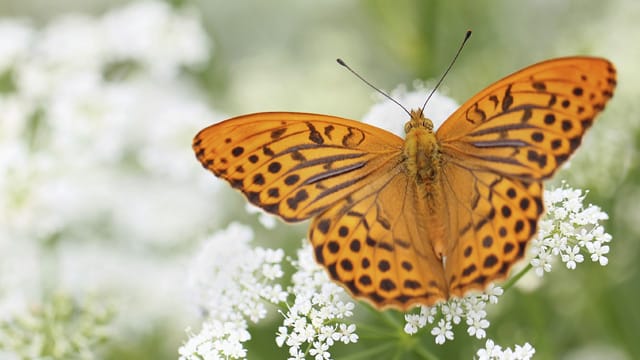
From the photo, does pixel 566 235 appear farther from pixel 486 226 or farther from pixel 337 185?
pixel 337 185

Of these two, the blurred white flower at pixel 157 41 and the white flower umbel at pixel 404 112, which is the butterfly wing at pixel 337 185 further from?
the blurred white flower at pixel 157 41

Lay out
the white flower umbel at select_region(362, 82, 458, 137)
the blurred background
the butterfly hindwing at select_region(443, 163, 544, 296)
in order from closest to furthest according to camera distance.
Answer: the butterfly hindwing at select_region(443, 163, 544, 296)
the white flower umbel at select_region(362, 82, 458, 137)
the blurred background

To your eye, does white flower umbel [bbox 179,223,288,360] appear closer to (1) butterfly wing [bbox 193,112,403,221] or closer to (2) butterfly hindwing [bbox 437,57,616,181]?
(1) butterfly wing [bbox 193,112,403,221]

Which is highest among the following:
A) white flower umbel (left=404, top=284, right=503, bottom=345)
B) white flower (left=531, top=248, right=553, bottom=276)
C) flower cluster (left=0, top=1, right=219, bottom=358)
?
flower cluster (left=0, top=1, right=219, bottom=358)

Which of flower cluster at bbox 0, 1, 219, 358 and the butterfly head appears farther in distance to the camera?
flower cluster at bbox 0, 1, 219, 358

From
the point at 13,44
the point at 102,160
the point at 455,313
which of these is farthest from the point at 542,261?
the point at 13,44

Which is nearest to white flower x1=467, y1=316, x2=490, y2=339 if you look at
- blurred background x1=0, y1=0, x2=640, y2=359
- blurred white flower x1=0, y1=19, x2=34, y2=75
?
blurred background x1=0, y1=0, x2=640, y2=359

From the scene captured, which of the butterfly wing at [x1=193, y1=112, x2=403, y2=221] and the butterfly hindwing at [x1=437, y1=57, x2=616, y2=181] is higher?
the butterfly wing at [x1=193, y1=112, x2=403, y2=221]

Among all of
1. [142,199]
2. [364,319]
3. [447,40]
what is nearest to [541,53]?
[447,40]

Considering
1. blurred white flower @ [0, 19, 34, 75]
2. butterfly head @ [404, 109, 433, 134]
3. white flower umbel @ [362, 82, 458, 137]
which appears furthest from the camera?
blurred white flower @ [0, 19, 34, 75]
